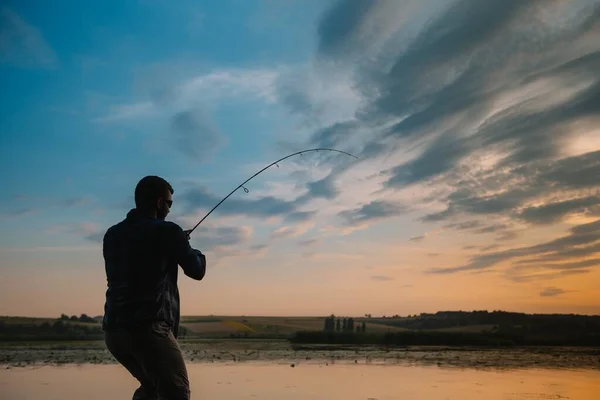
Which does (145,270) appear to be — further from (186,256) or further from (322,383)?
(322,383)

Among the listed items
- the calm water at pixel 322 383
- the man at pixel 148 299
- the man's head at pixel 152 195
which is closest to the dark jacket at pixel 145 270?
the man at pixel 148 299

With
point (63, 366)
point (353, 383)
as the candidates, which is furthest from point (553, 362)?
point (63, 366)

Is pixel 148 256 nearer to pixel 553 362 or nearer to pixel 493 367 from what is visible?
pixel 493 367

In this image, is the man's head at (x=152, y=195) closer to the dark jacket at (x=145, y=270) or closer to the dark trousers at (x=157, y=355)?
the dark jacket at (x=145, y=270)

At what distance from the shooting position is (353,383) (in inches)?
575

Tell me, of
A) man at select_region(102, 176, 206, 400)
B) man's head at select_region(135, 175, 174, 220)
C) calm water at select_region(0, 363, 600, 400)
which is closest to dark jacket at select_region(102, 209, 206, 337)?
man at select_region(102, 176, 206, 400)

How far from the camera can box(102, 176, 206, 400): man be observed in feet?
13.3

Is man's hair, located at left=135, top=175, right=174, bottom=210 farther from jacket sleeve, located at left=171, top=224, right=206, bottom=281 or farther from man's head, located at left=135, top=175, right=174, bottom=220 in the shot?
jacket sleeve, located at left=171, top=224, right=206, bottom=281

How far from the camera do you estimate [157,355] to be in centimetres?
405

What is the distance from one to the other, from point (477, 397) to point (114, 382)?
26.9 ft

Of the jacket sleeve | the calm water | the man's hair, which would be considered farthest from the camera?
the calm water

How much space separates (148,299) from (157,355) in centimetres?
35

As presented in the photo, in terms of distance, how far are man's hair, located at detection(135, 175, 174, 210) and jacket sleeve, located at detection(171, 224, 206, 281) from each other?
370 mm

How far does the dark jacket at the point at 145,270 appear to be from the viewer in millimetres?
4059
